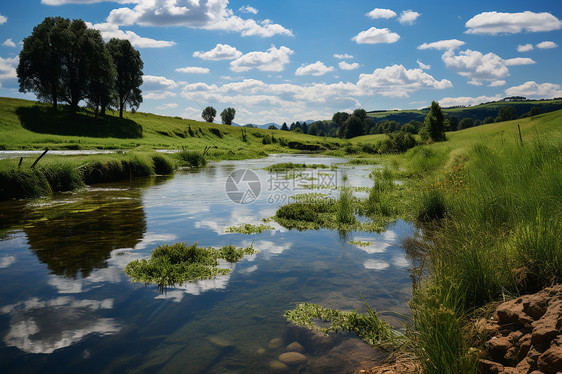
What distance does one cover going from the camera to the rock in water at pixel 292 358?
180 inches

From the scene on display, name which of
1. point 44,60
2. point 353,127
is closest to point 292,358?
point 44,60

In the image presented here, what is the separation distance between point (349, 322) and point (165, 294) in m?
3.48

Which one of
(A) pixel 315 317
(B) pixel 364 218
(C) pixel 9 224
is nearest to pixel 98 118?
(C) pixel 9 224

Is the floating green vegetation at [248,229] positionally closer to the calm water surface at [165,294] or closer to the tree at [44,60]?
the calm water surface at [165,294]

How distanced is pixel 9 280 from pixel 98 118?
7025 centimetres

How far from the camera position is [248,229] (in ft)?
37.6

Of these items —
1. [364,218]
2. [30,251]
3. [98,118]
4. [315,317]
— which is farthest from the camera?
[98,118]

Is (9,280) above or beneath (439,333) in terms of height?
beneath

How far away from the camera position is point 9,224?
1149 cm

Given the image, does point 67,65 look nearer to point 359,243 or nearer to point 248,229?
point 248,229

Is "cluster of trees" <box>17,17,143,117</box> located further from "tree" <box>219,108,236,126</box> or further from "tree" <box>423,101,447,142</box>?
"tree" <box>219,108,236,126</box>

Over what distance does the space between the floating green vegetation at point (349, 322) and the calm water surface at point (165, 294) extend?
25 cm

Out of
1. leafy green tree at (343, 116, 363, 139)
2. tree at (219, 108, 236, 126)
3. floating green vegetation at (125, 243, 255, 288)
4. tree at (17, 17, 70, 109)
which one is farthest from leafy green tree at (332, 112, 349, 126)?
floating green vegetation at (125, 243, 255, 288)

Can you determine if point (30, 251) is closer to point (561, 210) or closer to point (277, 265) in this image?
point (277, 265)
